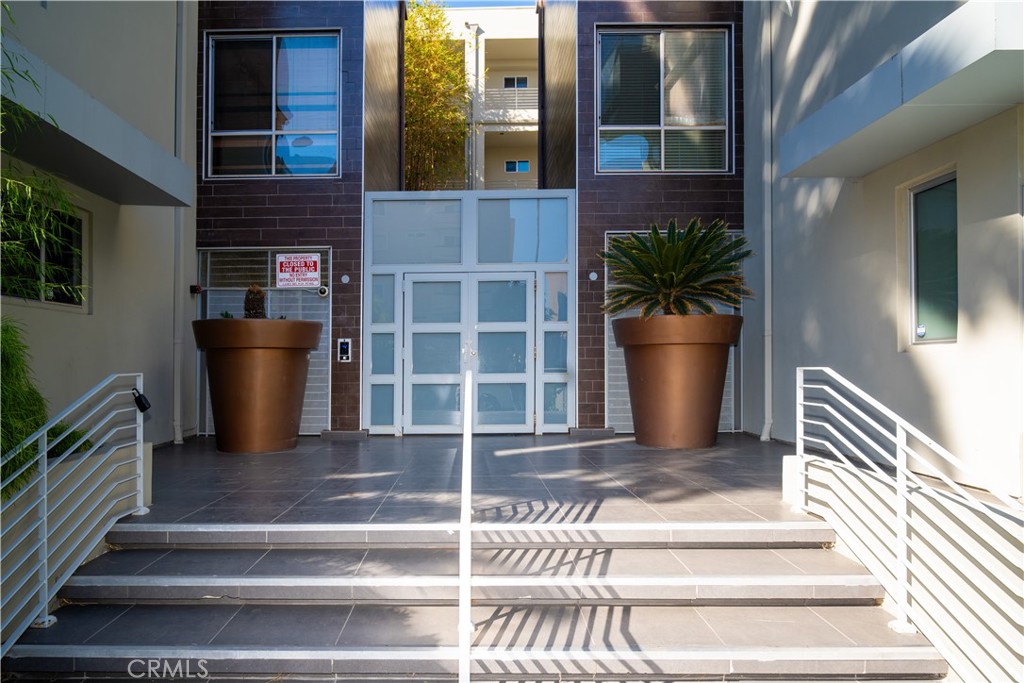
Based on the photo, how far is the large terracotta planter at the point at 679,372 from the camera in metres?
6.09

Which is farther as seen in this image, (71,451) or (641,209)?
(641,209)

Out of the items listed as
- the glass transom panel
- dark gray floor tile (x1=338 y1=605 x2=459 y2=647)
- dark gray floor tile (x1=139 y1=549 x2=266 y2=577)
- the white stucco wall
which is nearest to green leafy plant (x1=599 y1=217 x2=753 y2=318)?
the white stucco wall

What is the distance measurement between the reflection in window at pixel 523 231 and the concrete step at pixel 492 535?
15.1ft

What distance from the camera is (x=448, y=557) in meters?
3.38

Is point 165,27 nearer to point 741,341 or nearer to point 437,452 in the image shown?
point 437,452

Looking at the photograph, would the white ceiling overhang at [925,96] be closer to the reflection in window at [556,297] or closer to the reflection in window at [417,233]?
the reflection in window at [556,297]

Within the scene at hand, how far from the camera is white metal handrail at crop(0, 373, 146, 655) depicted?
2.93 meters

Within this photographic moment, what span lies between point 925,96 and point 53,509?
4.98m

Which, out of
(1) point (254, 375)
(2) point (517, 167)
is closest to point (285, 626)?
(1) point (254, 375)

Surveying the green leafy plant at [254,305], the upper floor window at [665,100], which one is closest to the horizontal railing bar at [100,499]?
the green leafy plant at [254,305]

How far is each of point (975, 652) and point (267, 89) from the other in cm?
834

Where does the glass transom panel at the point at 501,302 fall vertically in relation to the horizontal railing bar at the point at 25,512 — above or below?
above

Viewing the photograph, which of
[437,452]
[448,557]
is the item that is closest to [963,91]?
[448,557]
